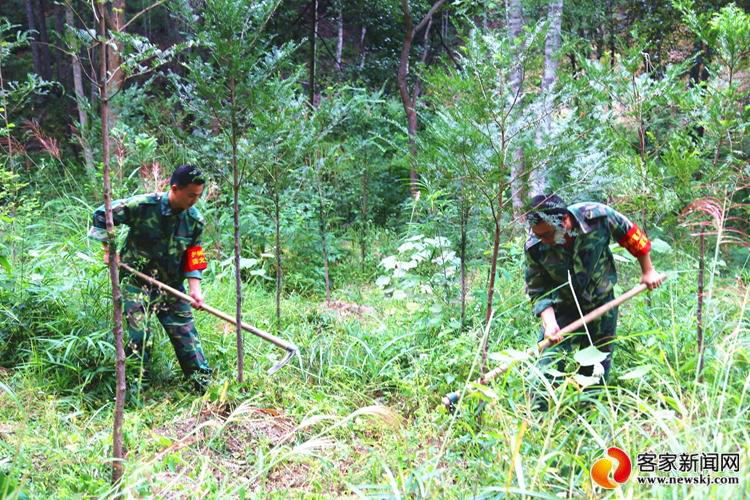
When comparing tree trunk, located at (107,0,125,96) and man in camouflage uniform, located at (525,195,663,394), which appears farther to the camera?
man in camouflage uniform, located at (525,195,663,394)

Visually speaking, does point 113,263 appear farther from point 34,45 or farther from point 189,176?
point 34,45

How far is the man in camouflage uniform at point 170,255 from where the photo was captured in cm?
390

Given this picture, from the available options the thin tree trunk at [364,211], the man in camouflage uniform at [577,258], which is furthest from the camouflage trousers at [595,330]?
the thin tree trunk at [364,211]

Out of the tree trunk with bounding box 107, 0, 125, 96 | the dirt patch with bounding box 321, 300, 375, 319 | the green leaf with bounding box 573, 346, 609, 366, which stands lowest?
the dirt patch with bounding box 321, 300, 375, 319

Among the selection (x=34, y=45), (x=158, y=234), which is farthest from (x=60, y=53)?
(x=158, y=234)

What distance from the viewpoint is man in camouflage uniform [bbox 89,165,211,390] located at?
3.90m

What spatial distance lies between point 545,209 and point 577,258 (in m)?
0.46

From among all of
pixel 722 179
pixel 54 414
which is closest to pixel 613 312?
pixel 722 179

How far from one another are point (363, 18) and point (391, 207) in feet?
14.1

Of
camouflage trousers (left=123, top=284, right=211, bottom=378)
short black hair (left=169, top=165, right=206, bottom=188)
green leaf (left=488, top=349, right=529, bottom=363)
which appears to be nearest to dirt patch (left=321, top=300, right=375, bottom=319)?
camouflage trousers (left=123, top=284, right=211, bottom=378)

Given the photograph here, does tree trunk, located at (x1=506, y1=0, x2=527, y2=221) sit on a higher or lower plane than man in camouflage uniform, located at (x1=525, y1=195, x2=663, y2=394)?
higher

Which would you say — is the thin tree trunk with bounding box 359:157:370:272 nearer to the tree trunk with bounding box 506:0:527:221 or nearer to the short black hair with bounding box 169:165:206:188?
the tree trunk with bounding box 506:0:527:221

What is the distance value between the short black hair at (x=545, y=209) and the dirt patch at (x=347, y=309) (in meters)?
2.66

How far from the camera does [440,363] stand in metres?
4.31
